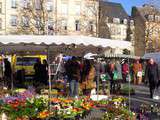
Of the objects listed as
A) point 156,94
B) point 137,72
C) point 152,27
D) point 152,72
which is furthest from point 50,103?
point 152,27

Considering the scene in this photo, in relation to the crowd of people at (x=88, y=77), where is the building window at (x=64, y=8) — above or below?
above

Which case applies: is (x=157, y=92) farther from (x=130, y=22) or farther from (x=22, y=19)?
(x=130, y=22)

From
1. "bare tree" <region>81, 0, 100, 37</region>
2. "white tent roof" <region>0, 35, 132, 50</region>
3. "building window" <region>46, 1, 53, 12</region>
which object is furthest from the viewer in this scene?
"building window" <region>46, 1, 53, 12</region>

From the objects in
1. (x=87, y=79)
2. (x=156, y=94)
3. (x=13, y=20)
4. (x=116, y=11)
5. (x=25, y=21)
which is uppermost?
(x=116, y=11)

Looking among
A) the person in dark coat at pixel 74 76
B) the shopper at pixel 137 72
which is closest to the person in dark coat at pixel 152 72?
the person in dark coat at pixel 74 76

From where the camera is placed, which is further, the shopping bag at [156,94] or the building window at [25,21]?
the building window at [25,21]

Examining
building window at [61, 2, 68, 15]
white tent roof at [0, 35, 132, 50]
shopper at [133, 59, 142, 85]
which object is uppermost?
building window at [61, 2, 68, 15]

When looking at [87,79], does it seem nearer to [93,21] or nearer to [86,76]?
[86,76]

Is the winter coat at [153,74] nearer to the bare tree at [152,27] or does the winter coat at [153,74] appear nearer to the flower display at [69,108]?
the flower display at [69,108]

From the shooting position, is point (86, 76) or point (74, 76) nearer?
point (74, 76)

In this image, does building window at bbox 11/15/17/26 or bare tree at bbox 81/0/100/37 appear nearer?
bare tree at bbox 81/0/100/37

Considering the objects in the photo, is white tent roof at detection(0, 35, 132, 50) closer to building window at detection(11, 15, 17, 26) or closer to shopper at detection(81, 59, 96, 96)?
shopper at detection(81, 59, 96, 96)

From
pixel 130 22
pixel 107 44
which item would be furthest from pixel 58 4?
pixel 107 44

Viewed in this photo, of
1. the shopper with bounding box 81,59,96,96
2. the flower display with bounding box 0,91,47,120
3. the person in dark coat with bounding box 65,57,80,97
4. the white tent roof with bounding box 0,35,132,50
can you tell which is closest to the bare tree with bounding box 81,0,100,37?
the shopper with bounding box 81,59,96,96
